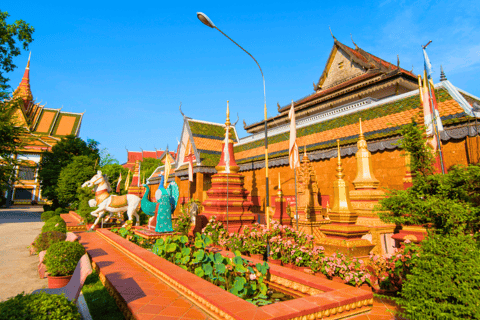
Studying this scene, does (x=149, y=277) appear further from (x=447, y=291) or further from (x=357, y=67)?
(x=357, y=67)

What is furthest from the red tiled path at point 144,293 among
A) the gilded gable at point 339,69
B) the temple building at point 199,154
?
the gilded gable at point 339,69

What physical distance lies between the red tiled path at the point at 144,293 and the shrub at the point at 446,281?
7.39 feet

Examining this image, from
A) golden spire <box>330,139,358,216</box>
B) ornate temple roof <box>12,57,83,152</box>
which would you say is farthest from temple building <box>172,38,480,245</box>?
ornate temple roof <box>12,57,83,152</box>

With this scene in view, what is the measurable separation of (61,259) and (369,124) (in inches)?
455

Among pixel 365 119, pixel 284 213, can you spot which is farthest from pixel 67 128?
pixel 365 119

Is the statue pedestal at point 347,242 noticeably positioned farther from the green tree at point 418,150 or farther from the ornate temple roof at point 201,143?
the ornate temple roof at point 201,143

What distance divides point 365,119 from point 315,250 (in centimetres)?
847

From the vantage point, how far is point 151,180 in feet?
93.7

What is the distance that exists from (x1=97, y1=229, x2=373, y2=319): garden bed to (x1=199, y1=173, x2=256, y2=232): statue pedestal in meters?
3.73

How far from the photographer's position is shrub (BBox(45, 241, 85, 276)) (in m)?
5.20

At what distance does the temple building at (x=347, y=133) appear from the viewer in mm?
8375

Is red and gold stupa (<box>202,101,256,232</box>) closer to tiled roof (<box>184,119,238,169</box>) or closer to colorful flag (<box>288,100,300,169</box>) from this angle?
colorful flag (<box>288,100,300,169</box>)

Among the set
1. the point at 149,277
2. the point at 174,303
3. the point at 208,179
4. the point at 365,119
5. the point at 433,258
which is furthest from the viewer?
the point at 208,179

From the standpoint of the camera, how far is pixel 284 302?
10.4 feet
